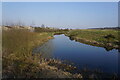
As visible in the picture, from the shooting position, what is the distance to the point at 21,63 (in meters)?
8.95

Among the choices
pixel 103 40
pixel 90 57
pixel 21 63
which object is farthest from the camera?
pixel 103 40

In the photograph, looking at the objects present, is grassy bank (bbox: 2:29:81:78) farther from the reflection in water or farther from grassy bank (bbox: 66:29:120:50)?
grassy bank (bbox: 66:29:120:50)

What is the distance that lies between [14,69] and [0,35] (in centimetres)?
337

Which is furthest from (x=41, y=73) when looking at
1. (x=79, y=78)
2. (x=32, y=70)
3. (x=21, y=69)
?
(x=79, y=78)

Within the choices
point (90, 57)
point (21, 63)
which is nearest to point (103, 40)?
point (90, 57)

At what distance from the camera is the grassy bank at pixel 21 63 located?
24.4ft

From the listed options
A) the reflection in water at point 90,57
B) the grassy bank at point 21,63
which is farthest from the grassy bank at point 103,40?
the grassy bank at point 21,63

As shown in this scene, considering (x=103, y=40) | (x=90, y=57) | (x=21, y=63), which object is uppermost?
(x=103, y=40)

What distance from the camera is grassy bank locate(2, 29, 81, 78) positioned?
7445 mm

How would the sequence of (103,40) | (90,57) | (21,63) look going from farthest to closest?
(103,40)
(90,57)
(21,63)

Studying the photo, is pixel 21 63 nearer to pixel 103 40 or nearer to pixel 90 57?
pixel 90 57

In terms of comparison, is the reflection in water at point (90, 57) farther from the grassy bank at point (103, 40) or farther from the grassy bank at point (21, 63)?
the grassy bank at point (103, 40)

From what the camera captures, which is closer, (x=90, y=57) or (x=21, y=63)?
(x=21, y=63)

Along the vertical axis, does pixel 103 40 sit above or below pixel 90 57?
above
